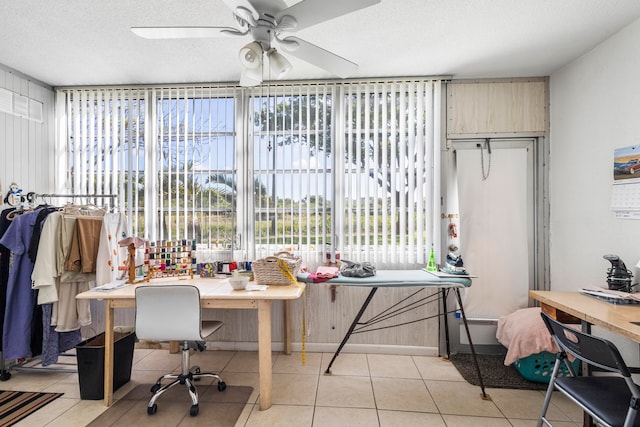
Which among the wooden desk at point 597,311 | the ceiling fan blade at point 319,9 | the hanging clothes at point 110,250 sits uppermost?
the ceiling fan blade at point 319,9

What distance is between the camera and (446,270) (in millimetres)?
2879

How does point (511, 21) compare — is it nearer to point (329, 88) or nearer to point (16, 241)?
point (329, 88)

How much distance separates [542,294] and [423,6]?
2.16 metres

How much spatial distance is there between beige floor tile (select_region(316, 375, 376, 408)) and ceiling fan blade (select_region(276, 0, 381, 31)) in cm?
254

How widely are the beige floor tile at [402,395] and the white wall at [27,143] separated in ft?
12.6

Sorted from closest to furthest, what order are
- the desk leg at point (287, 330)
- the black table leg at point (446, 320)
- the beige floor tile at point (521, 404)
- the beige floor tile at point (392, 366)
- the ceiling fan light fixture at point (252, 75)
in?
1. the ceiling fan light fixture at point (252, 75)
2. the beige floor tile at point (521, 404)
3. the beige floor tile at point (392, 366)
4. the black table leg at point (446, 320)
5. the desk leg at point (287, 330)

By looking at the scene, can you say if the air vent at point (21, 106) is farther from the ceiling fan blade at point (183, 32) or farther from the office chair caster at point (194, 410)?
the office chair caster at point (194, 410)

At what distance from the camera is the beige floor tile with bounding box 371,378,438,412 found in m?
2.35

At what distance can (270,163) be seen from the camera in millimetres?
3348

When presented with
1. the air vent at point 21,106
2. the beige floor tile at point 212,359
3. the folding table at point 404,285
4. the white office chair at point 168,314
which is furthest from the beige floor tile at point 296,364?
the air vent at point 21,106

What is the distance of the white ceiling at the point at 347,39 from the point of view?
214cm

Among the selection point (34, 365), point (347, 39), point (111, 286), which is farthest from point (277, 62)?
point (34, 365)

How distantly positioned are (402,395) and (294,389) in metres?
0.86

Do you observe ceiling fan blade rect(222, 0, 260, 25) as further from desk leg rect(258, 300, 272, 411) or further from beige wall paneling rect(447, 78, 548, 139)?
beige wall paneling rect(447, 78, 548, 139)
